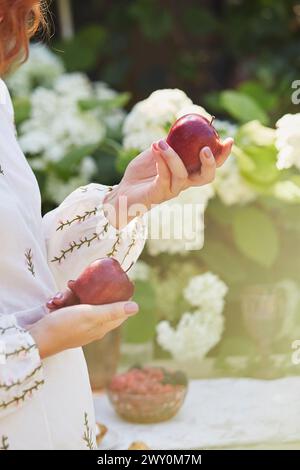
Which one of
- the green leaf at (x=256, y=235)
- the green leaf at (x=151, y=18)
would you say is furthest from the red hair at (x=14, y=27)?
the green leaf at (x=151, y=18)

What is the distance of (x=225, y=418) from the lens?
7.95 ft

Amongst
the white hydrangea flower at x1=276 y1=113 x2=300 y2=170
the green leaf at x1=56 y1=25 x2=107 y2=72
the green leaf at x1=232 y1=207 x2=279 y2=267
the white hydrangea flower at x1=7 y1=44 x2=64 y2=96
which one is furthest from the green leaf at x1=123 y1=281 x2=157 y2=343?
the green leaf at x1=56 y1=25 x2=107 y2=72

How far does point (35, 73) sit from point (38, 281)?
8.43ft

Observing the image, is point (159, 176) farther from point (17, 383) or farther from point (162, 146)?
point (17, 383)

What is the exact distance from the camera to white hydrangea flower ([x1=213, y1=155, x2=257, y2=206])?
2.87 metres

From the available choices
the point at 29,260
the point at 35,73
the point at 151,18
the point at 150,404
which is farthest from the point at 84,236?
the point at 151,18

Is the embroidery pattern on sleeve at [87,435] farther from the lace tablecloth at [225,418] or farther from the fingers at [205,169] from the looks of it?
the lace tablecloth at [225,418]

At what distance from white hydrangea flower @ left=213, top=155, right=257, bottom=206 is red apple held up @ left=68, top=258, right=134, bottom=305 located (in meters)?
1.64

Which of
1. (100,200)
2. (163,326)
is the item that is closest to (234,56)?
(163,326)

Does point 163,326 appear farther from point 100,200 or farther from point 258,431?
point 100,200

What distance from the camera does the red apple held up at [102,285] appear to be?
1.20m

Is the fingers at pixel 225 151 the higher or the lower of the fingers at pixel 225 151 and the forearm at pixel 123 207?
the higher

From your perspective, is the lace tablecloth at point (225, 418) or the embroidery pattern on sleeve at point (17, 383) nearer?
the embroidery pattern on sleeve at point (17, 383)

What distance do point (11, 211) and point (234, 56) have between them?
3.43 meters
